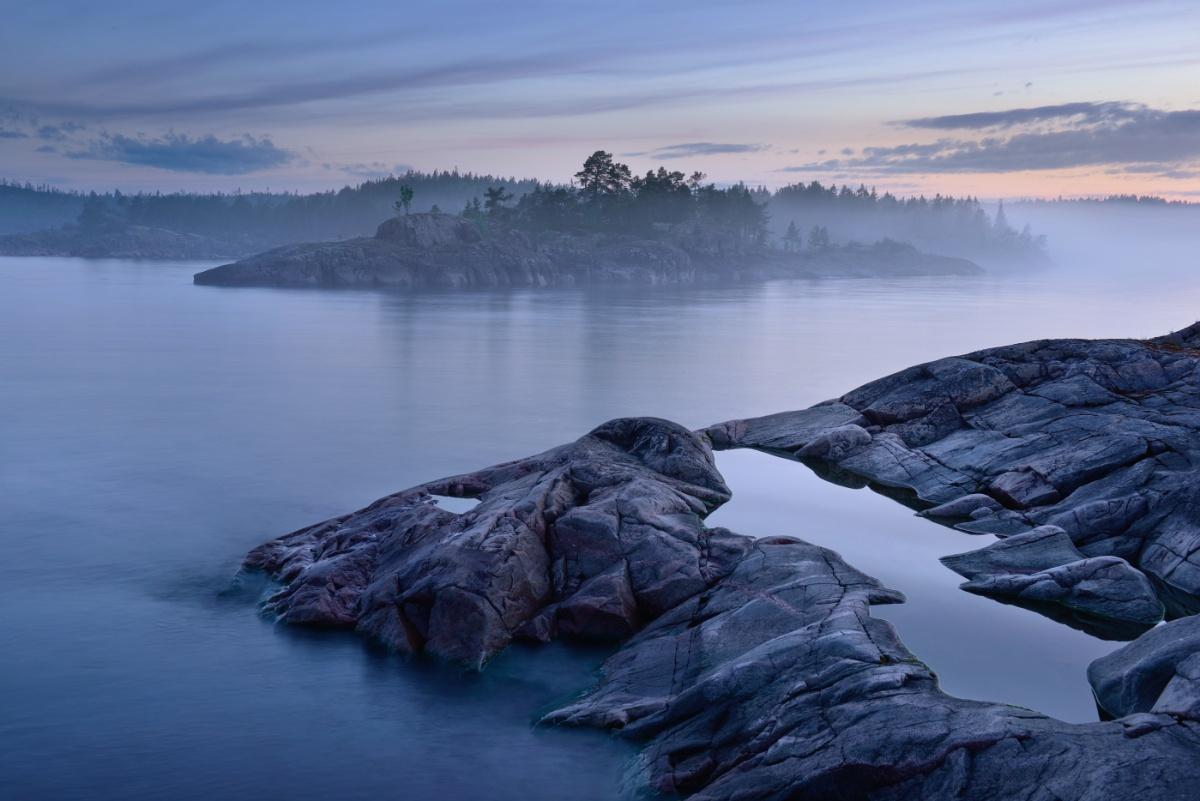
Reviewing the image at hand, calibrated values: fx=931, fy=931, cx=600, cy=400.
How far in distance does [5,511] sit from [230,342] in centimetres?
4302

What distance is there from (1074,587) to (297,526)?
57.4 ft

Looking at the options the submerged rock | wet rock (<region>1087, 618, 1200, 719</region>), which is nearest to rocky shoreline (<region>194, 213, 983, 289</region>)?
the submerged rock

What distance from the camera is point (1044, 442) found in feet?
75.7

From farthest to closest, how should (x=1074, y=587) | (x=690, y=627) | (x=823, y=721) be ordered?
(x=1074, y=587) < (x=690, y=627) < (x=823, y=721)

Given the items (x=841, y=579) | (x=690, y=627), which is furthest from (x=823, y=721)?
(x=841, y=579)

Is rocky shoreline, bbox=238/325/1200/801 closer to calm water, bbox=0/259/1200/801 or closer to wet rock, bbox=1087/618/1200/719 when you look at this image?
wet rock, bbox=1087/618/1200/719

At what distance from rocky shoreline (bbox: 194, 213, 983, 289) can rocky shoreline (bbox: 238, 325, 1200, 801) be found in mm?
102224

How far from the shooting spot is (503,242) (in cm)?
13650

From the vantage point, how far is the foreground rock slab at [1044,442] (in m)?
18.9

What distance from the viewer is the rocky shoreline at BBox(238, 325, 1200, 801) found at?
996 cm

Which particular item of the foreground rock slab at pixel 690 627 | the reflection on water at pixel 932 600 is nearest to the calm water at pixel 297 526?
the reflection on water at pixel 932 600

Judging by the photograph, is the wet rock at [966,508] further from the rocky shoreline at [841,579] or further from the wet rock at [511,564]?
the wet rock at [511,564]

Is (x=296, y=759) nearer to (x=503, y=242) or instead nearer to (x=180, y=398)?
(x=180, y=398)

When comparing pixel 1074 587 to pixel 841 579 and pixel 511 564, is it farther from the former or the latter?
pixel 511 564
